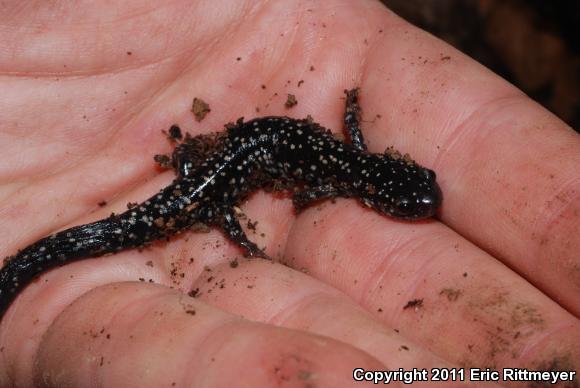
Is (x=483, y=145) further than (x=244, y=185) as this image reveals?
No

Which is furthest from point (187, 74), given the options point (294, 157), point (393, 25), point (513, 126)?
point (513, 126)

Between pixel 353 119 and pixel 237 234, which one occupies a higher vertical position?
pixel 353 119

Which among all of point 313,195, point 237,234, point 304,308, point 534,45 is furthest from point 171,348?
point 534,45

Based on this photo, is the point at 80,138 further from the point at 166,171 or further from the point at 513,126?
the point at 513,126

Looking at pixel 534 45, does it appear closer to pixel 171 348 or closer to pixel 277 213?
pixel 277 213

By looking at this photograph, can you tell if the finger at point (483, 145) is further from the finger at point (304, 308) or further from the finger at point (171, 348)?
the finger at point (171, 348)

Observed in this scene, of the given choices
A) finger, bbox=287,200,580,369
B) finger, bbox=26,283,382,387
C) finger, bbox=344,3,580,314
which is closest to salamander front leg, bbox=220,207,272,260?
finger, bbox=287,200,580,369
